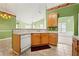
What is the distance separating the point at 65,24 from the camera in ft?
7.88

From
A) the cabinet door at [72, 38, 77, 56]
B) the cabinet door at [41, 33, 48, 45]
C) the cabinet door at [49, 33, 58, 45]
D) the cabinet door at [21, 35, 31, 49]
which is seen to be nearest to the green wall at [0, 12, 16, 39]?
→ the cabinet door at [21, 35, 31, 49]

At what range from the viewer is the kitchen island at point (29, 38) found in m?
2.39

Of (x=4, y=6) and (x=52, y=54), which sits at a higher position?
(x=4, y=6)

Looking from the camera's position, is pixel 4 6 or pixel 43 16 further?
pixel 43 16

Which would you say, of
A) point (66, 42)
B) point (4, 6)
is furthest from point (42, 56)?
point (4, 6)

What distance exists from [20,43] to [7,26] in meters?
0.42

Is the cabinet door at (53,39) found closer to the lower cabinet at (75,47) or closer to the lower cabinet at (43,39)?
the lower cabinet at (43,39)

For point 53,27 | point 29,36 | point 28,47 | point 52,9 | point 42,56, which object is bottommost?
point 42,56

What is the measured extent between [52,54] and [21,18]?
0.93 metres

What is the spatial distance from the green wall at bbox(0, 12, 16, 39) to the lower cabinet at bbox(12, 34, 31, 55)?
0.13 meters

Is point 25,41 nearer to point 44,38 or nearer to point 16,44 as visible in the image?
point 16,44

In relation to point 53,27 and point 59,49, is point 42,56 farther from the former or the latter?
point 53,27

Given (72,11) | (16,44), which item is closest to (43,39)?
(16,44)

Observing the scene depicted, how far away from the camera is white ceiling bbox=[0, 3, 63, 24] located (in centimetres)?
237
